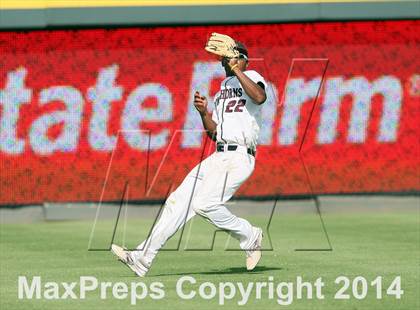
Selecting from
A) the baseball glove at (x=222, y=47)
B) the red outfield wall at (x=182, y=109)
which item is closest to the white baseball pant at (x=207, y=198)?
the baseball glove at (x=222, y=47)

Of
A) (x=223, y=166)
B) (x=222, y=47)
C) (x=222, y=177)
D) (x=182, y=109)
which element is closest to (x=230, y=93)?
(x=222, y=47)

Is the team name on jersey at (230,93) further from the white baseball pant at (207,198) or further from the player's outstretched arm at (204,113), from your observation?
the white baseball pant at (207,198)

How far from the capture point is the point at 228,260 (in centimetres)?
1355

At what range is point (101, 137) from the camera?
2011 cm

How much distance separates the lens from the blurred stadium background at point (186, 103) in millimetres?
19844

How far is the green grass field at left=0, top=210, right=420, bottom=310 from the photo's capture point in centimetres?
1020

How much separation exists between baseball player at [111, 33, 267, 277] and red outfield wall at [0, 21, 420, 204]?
320 inches

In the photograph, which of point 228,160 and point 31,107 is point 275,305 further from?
point 31,107

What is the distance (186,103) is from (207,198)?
8585mm

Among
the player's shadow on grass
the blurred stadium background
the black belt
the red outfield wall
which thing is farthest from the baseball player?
the red outfield wall

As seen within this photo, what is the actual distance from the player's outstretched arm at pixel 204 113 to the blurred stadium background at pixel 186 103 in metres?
7.40

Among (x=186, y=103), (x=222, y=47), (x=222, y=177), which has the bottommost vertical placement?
(x=222, y=177)

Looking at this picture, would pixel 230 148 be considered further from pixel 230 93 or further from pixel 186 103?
pixel 186 103

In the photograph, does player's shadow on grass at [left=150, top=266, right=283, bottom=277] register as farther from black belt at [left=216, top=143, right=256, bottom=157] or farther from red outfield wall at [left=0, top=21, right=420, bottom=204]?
red outfield wall at [left=0, top=21, right=420, bottom=204]
